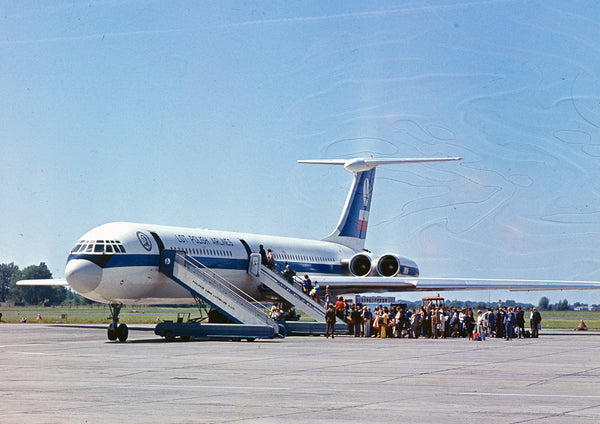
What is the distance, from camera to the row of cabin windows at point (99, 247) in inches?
1225

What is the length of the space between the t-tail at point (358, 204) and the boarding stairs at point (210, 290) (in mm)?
21827

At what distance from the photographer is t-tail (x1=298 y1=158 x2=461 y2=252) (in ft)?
181

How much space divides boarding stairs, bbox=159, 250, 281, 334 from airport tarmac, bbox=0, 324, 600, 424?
22.5 ft

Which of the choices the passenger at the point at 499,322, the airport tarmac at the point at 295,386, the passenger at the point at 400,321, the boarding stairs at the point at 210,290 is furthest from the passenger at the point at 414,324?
the airport tarmac at the point at 295,386

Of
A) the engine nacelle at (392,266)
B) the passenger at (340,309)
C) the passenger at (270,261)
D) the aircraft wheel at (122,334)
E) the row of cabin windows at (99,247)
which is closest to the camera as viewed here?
the aircraft wheel at (122,334)

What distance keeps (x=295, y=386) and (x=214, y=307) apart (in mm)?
17699

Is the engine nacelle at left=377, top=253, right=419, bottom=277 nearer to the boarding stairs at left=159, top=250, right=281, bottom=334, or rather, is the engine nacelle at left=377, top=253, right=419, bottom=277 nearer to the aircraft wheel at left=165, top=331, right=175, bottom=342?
the boarding stairs at left=159, top=250, right=281, bottom=334

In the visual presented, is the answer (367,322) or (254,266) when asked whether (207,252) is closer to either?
(254,266)

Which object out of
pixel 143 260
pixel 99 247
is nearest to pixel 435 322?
pixel 143 260

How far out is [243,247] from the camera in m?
39.8

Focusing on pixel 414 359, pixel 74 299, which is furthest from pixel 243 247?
pixel 74 299

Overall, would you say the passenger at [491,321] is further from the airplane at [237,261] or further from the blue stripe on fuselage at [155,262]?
the blue stripe on fuselage at [155,262]

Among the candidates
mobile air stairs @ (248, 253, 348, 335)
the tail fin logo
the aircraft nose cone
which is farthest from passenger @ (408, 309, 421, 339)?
the tail fin logo

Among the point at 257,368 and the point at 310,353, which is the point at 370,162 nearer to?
the point at 310,353
